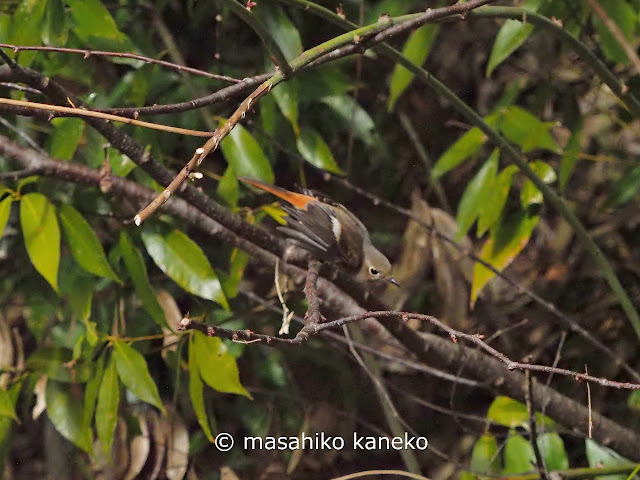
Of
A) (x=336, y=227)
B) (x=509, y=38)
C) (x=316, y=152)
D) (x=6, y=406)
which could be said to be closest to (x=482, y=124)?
(x=509, y=38)

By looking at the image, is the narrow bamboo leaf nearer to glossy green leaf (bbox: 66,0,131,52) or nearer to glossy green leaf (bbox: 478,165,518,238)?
glossy green leaf (bbox: 478,165,518,238)

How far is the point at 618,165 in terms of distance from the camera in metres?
2.47

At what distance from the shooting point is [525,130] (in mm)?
1682

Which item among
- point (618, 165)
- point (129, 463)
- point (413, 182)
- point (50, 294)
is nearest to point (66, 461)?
point (129, 463)

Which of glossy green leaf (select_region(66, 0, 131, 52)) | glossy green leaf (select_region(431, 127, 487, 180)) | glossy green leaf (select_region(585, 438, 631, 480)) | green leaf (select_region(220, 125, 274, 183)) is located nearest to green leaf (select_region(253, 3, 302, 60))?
green leaf (select_region(220, 125, 274, 183))

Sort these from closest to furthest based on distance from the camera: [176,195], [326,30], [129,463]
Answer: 1. [176,195]
2. [129,463]
3. [326,30]

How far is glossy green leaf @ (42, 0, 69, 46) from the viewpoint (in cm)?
146

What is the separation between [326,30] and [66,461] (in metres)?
1.30

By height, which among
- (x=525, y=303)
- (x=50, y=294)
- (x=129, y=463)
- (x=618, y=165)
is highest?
(x=618, y=165)

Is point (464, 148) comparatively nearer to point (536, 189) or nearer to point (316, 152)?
point (536, 189)

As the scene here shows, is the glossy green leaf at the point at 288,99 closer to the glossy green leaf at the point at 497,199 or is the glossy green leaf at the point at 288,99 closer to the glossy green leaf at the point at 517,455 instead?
the glossy green leaf at the point at 497,199

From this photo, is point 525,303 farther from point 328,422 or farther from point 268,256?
point 268,256

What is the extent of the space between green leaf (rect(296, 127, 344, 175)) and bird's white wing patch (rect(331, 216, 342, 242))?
0.19 m

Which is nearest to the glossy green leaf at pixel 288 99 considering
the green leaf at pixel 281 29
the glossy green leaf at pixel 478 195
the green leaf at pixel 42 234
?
the green leaf at pixel 281 29
